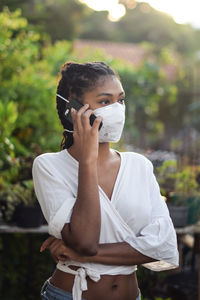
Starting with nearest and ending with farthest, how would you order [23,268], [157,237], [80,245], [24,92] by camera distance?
[80,245], [157,237], [23,268], [24,92]

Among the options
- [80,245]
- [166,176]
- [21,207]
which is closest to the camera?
[80,245]

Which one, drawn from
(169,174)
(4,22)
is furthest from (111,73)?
(4,22)

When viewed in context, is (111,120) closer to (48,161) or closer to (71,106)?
(71,106)

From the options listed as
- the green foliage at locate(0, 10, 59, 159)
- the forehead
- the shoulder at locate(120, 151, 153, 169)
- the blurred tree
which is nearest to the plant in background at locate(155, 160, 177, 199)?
the green foliage at locate(0, 10, 59, 159)

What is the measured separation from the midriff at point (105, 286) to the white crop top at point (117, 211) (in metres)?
0.02

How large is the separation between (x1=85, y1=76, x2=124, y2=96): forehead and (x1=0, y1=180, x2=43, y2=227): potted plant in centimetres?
160

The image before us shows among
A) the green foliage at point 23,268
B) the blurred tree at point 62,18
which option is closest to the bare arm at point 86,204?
the green foliage at point 23,268

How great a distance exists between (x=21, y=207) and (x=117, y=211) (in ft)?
5.26

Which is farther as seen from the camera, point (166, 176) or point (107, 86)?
point (166, 176)

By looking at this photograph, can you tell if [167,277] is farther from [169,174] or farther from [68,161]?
[68,161]

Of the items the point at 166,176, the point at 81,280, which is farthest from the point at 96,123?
the point at 166,176

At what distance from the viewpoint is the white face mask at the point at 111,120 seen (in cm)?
157

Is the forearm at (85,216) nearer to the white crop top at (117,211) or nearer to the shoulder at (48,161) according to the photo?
the white crop top at (117,211)

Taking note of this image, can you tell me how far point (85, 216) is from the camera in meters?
1.44
